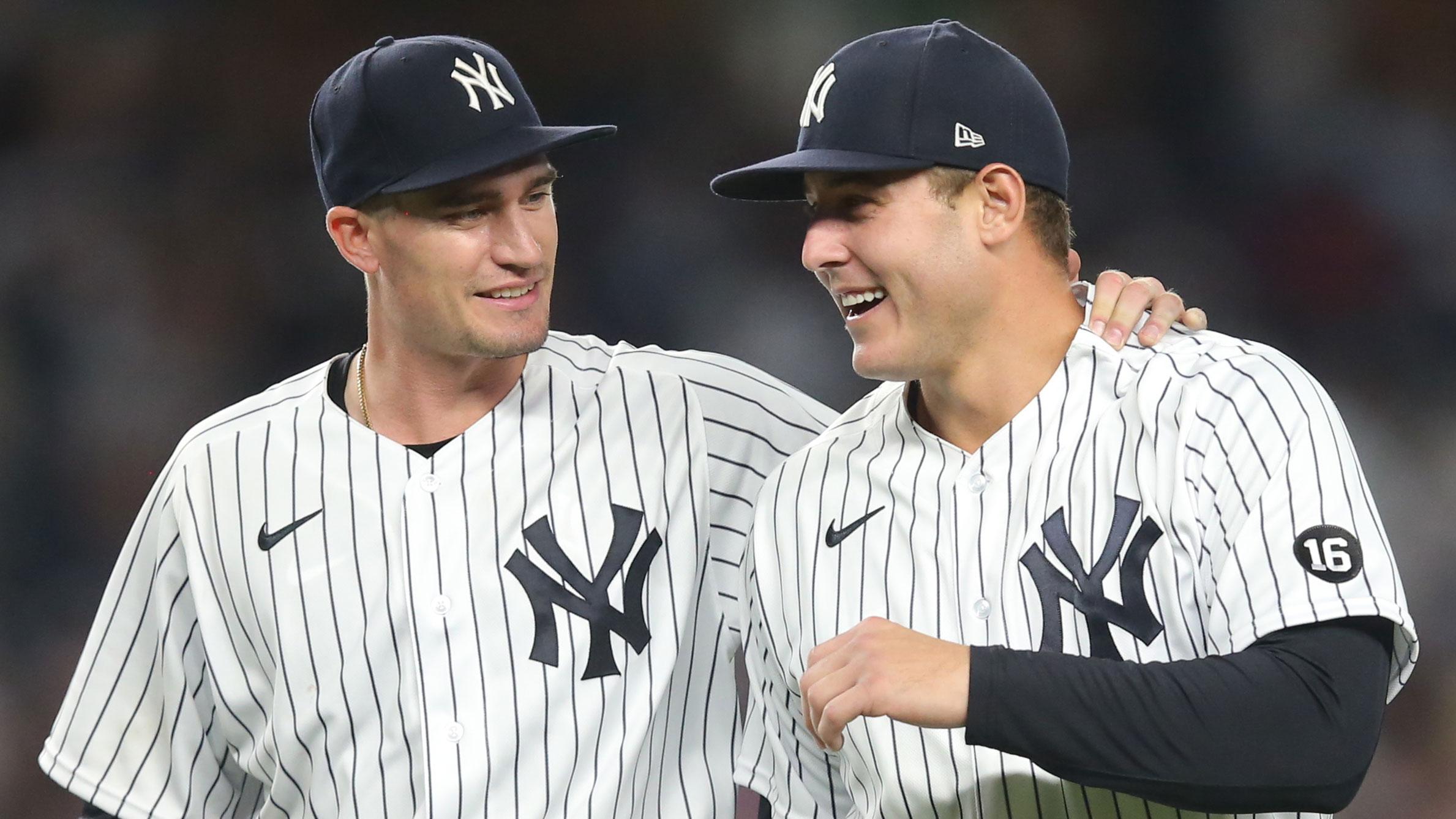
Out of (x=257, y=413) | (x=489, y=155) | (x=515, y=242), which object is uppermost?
(x=489, y=155)

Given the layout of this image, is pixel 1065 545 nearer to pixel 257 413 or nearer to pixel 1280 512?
pixel 1280 512

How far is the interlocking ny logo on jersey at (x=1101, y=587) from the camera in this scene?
5.62 feet

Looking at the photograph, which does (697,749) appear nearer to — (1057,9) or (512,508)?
(512,508)

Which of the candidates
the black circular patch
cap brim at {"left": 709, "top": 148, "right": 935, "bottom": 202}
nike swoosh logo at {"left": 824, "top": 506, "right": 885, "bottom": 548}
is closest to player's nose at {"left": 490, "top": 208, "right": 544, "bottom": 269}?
cap brim at {"left": 709, "top": 148, "right": 935, "bottom": 202}

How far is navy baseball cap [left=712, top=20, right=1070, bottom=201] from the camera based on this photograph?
186 cm

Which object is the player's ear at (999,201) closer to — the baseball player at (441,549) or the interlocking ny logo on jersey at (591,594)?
the baseball player at (441,549)

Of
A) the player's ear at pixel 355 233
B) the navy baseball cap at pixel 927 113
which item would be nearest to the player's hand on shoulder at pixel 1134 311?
the navy baseball cap at pixel 927 113

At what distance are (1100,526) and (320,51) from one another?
3.35 m

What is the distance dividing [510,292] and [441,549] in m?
0.38

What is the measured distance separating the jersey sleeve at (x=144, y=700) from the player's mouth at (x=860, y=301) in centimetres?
101

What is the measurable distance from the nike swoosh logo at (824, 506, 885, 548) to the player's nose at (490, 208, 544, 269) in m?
0.57

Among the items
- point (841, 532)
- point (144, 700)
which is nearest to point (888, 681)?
point (841, 532)

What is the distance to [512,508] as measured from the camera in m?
2.12

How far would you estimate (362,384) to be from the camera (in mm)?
2287
